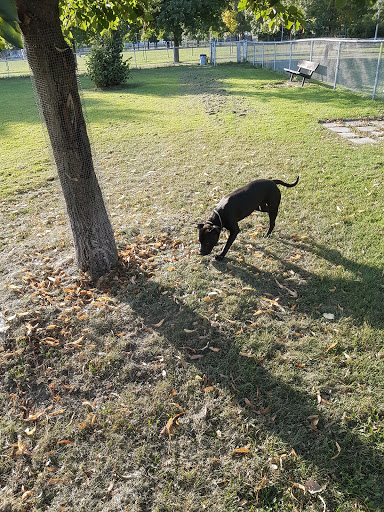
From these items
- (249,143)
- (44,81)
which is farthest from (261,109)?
(44,81)

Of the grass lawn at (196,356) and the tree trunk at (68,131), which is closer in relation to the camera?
the grass lawn at (196,356)

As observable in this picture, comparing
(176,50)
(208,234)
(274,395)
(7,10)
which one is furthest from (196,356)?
(176,50)

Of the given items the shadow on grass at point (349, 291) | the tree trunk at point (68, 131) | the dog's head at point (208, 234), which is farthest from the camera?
the dog's head at point (208, 234)

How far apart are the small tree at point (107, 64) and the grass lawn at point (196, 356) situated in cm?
1212

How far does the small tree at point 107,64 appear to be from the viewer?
15562mm

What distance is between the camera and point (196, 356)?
9.64ft

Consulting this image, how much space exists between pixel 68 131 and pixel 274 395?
2822 millimetres

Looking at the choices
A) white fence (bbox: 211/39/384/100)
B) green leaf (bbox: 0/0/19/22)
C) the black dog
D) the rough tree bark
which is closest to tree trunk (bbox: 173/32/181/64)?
the rough tree bark

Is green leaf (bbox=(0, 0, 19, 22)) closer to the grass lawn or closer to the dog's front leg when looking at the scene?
the grass lawn

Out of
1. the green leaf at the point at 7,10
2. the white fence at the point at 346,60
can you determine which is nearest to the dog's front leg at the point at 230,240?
the green leaf at the point at 7,10

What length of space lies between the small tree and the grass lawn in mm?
12123

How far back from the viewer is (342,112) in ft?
32.7

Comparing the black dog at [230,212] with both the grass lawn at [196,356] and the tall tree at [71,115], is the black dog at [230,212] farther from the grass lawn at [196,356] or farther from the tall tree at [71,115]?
the tall tree at [71,115]

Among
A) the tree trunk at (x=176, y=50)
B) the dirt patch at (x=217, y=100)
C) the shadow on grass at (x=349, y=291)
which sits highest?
the tree trunk at (x=176, y=50)
